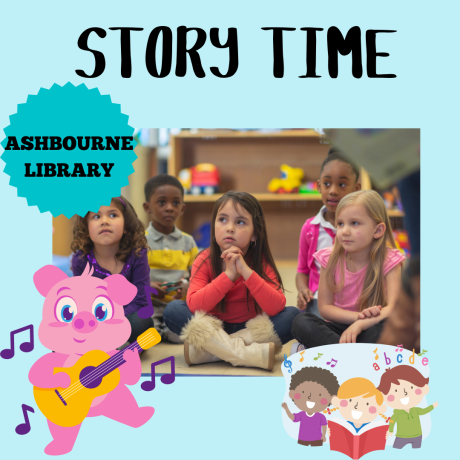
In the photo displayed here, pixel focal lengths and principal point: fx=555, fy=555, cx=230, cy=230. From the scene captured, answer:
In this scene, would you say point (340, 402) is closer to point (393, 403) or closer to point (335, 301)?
point (393, 403)

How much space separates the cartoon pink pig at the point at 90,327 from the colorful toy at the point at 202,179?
80cm

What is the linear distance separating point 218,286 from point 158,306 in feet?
1.92

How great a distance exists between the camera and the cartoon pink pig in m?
1.75

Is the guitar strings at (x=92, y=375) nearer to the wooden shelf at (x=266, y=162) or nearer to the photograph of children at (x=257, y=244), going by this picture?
the photograph of children at (x=257, y=244)

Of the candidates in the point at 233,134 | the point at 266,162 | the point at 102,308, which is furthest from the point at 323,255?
the point at 102,308

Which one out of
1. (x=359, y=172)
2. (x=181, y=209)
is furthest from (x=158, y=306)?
(x=359, y=172)

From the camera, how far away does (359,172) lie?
7.25 feet

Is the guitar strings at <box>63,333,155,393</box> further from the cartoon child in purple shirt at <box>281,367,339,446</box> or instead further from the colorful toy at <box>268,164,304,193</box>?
the colorful toy at <box>268,164,304,193</box>

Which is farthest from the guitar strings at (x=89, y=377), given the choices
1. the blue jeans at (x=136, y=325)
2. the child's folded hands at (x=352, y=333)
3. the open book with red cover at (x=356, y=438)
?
the child's folded hands at (x=352, y=333)

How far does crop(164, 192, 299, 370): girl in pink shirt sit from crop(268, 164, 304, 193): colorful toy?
0.26 m

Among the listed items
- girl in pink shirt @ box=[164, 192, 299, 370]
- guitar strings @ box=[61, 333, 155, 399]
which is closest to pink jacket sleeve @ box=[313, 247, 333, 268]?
girl in pink shirt @ box=[164, 192, 299, 370]

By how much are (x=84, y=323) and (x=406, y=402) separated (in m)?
1.03

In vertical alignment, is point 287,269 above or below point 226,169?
below

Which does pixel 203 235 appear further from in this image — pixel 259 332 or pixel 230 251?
pixel 259 332
